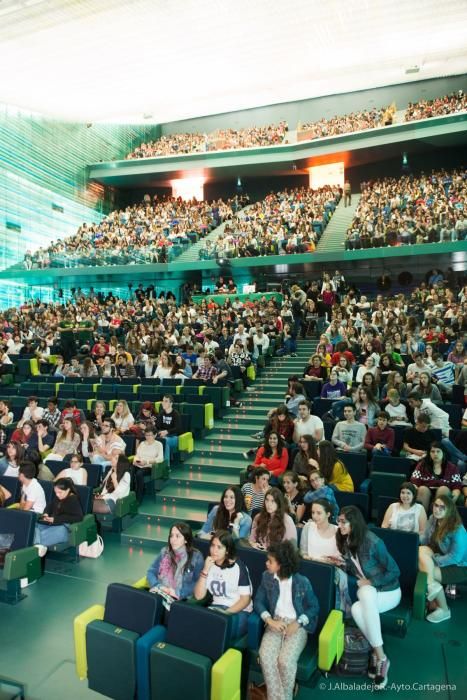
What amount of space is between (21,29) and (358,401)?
581 inches

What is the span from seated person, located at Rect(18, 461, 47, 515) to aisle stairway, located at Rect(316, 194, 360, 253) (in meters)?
14.9

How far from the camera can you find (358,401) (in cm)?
713

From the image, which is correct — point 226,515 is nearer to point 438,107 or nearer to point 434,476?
point 434,476

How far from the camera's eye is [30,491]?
219 inches

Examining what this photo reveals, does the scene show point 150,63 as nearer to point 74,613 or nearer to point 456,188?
point 456,188

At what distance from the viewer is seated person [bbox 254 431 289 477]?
241 inches

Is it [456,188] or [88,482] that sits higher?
[456,188]

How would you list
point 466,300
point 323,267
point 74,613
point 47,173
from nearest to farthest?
point 74,613
point 466,300
point 323,267
point 47,173

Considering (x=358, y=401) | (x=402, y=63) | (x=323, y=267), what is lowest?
(x=358, y=401)

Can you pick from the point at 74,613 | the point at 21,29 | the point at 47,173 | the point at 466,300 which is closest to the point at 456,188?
the point at 466,300

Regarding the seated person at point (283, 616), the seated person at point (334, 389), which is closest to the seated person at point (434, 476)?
the seated person at point (283, 616)

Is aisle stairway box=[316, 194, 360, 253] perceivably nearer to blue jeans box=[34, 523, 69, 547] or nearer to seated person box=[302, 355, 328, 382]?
seated person box=[302, 355, 328, 382]

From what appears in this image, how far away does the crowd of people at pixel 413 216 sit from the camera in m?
17.0

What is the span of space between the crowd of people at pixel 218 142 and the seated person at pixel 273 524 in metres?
24.9
